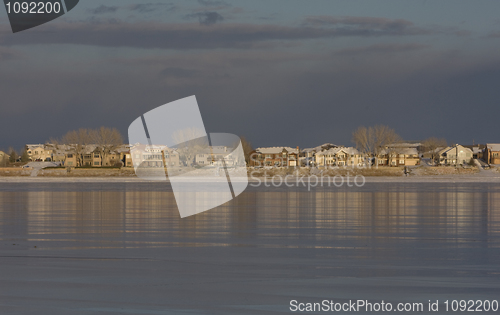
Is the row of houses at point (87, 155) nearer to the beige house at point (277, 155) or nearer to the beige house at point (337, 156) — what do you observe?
the beige house at point (277, 155)

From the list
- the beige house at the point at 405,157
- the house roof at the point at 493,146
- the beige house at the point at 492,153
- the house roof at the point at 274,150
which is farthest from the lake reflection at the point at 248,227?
the house roof at the point at 274,150

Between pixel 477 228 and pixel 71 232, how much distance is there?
40.2 ft

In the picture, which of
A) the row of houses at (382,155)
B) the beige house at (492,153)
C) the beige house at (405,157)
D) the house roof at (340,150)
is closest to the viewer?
the row of houses at (382,155)

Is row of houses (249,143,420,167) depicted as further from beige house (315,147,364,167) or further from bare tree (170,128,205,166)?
bare tree (170,128,205,166)

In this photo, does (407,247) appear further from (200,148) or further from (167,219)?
(200,148)

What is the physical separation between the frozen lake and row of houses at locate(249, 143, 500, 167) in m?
123

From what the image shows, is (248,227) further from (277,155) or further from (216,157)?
(277,155)

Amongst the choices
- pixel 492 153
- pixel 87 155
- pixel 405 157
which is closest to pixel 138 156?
pixel 87 155

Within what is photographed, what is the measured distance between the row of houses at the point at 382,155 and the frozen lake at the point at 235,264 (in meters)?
123

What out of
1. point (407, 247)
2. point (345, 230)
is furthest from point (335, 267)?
point (345, 230)

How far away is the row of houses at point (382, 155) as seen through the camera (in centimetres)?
15938

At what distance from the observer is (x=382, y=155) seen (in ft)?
488

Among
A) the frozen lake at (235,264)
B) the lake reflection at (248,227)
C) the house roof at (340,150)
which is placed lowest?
the lake reflection at (248,227)

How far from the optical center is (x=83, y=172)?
364ft
